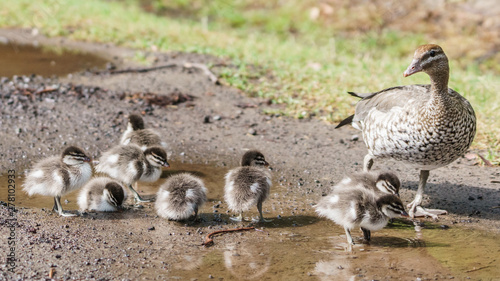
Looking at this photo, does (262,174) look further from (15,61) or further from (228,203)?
(15,61)

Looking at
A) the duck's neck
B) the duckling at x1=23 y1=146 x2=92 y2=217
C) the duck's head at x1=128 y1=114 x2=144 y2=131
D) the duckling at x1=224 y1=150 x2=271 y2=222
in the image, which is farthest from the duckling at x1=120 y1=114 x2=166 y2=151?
the duck's neck

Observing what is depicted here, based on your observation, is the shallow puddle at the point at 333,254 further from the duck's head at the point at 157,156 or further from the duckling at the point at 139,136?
the duckling at the point at 139,136

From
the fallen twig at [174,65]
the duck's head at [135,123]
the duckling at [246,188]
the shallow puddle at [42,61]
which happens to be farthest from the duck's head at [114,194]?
the shallow puddle at [42,61]

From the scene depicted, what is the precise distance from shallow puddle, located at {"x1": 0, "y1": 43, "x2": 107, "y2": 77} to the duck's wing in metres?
6.11

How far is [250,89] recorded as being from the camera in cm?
1001

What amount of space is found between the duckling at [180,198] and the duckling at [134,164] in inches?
26.8

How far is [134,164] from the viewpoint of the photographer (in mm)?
6480

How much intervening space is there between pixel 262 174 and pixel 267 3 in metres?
13.9

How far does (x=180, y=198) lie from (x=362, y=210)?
1705 mm

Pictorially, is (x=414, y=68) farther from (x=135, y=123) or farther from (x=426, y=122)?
(x=135, y=123)

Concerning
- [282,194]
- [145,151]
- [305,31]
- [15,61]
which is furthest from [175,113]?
[305,31]

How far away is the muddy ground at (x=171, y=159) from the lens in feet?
16.4

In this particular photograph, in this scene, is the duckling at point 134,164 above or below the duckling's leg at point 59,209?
above

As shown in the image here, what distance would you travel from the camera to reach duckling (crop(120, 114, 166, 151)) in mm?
7352
